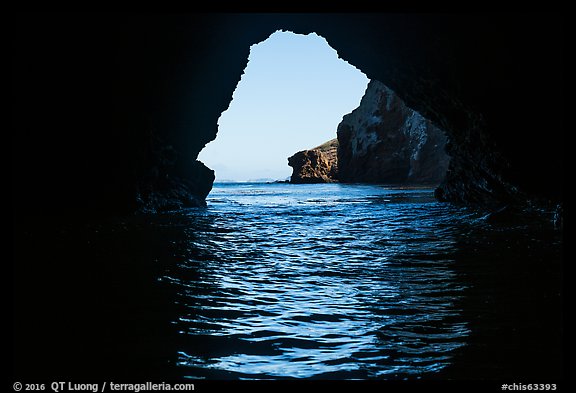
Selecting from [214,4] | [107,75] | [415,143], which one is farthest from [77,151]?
[415,143]

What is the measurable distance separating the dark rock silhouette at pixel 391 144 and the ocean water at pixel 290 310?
74.6 metres

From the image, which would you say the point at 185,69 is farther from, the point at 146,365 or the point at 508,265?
the point at 146,365

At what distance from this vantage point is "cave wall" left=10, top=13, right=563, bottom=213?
40.7 feet

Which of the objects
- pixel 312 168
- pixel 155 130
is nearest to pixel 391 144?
pixel 312 168

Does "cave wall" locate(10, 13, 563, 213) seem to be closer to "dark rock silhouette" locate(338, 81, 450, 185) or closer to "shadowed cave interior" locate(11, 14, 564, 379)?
"shadowed cave interior" locate(11, 14, 564, 379)

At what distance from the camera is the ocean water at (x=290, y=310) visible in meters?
4.09

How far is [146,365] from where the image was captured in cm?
409

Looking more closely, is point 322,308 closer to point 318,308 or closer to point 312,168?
point 318,308

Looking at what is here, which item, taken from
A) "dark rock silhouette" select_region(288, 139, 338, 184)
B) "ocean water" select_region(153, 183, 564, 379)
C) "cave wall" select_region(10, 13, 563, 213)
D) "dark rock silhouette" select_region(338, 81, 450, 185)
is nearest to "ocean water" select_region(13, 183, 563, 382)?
Answer: "ocean water" select_region(153, 183, 564, 379)

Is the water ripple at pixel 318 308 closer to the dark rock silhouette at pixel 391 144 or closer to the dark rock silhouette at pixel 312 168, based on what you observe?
the dark rock silhouette at pixel 391 144

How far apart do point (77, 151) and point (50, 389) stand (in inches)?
686

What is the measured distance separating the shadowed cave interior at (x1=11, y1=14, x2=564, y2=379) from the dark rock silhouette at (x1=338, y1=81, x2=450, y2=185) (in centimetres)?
5895

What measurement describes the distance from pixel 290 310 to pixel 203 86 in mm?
20558

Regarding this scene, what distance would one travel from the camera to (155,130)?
2238cm
